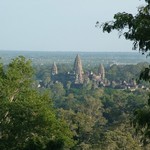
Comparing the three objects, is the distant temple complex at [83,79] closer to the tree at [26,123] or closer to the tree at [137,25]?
the tree at [26,123]

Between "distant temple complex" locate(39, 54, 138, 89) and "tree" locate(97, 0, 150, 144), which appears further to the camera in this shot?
"distant temple complex" locate(39, 54, 138, 89)

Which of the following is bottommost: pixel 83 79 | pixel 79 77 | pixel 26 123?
pixel 83 79

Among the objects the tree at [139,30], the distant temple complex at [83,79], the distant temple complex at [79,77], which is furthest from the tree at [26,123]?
the distant temple complex at [79,77]

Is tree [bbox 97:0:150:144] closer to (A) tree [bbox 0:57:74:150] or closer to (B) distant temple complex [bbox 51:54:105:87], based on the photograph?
(A) tree [bbox 0:57:74:150]

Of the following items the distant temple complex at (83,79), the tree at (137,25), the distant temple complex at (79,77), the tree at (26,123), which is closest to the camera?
the tree at (137,25)

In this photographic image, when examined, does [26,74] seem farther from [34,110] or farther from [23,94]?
[34,110]

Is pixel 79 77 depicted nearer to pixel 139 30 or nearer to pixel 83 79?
pixel 83 79

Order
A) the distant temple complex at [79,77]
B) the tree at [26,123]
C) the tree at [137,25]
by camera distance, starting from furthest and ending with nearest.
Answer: the distant temple complex at [79,77] → the tree at [26,123] → the tree at [137,25]

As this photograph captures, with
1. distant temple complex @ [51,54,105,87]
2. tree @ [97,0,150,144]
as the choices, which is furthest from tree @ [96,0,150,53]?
distant temple complex @ [51,54,105,87]

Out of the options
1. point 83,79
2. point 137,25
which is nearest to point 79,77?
point 83,79

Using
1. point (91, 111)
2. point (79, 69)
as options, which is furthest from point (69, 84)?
point (91, 111)

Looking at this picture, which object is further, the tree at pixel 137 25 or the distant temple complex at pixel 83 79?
the distant temple complex at pixel 83 79

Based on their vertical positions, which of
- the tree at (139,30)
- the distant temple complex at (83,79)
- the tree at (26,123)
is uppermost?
the tree at (139,30)

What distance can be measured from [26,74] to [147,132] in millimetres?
13842
